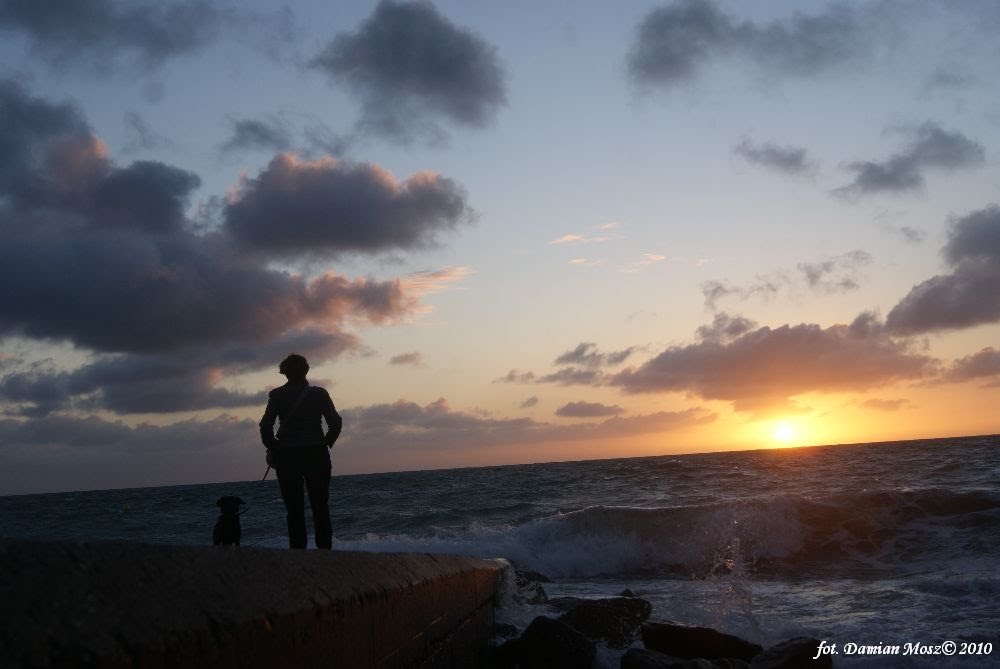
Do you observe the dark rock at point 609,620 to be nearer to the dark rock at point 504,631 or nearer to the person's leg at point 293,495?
the dark rock at point 504,631

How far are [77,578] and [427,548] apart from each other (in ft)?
50.9

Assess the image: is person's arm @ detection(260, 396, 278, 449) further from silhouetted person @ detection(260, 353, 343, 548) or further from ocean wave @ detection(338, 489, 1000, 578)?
ocean wave @ detection(338, 489, 1000, 578)

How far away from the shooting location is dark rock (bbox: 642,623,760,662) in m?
5.43

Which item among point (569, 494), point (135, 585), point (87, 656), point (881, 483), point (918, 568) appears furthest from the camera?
point (569, 494)

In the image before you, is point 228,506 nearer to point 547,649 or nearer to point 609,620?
point 547,649

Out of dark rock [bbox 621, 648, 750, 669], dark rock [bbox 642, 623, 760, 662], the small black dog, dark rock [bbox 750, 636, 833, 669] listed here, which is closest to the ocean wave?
dark rock [bbox 642, 623, 760, 662]

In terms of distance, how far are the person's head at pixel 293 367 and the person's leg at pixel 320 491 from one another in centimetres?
60

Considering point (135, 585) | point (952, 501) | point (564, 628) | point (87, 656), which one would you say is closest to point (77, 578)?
point (135, 585)

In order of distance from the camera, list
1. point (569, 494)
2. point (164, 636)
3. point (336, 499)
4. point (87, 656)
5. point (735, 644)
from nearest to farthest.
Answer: point (87, 656)
point (164, 636)
point (735, 644)
point (569, 494)
point (336, 499)

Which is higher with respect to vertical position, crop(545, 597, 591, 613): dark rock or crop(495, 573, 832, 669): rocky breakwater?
crop(495, 573, 832, 669): rocky breakwater

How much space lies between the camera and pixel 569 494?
30.5 m

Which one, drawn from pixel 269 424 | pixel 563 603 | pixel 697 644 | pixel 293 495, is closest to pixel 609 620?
pixel 697 644

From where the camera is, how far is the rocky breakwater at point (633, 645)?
→ 4656 mm

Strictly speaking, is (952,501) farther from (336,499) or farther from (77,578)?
(336,499)
